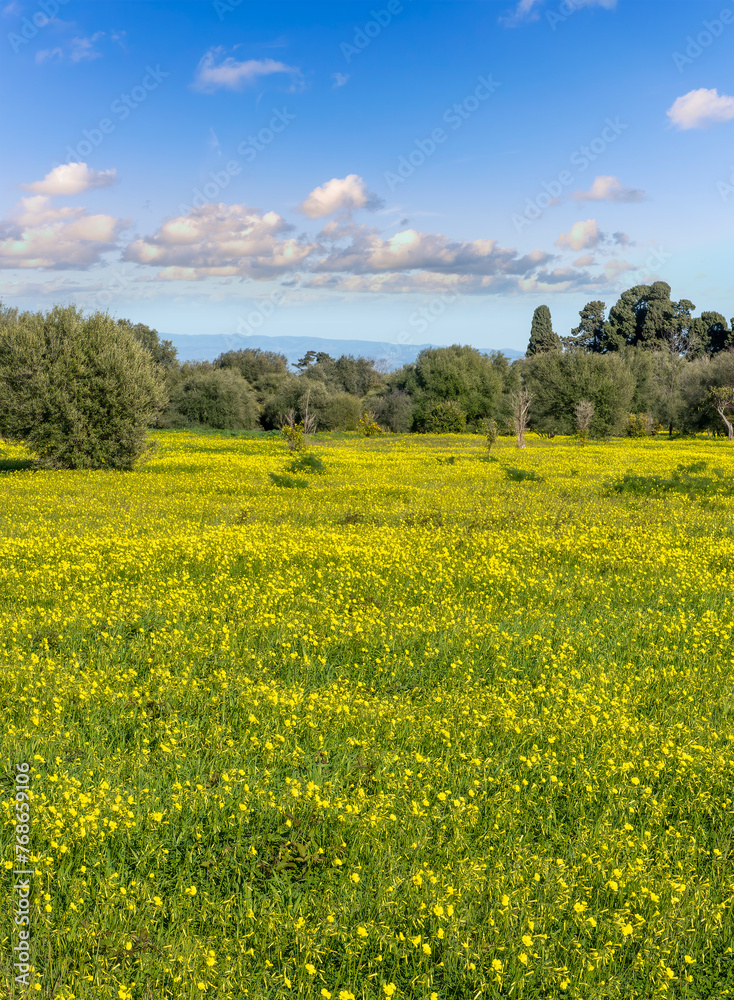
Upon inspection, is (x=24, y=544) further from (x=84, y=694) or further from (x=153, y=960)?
(x=153, y=960)

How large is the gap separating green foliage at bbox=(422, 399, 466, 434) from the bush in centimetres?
5444

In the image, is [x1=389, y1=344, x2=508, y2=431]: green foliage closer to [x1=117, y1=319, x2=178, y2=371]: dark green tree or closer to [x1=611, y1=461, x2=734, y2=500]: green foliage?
[x1=117, y1=319, x2=178, y2=371]: dark green tree

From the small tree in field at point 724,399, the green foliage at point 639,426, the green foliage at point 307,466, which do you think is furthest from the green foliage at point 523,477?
the green foliage at point 639,426

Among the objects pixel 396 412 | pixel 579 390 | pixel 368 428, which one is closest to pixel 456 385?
pixel 396 412

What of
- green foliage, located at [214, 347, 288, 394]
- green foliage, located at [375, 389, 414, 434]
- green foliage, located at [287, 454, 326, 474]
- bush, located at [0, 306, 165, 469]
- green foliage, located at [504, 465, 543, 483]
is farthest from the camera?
green foliage, located at [214, 347, 288, 394]

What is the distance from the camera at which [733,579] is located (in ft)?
38.8

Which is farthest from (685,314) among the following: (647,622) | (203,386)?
(647,622)

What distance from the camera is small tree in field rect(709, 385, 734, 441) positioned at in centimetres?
6181

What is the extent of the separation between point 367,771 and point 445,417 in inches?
3021

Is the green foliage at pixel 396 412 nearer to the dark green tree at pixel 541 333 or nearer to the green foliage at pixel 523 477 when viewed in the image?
the dark green tree at pixel 541 333

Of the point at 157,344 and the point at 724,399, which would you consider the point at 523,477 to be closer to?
the point at 724,399

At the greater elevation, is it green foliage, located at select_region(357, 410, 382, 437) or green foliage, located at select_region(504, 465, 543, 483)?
green foliage, located at select_region(357, 410, 382, 437)

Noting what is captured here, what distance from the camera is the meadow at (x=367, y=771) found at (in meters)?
3.85

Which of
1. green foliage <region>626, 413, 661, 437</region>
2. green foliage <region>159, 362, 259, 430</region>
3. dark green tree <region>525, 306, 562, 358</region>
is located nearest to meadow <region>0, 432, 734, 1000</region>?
green foliage <region>626, 413, 661, 437</region>
